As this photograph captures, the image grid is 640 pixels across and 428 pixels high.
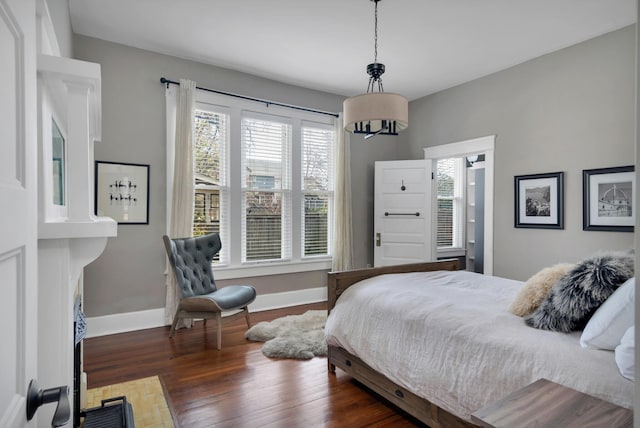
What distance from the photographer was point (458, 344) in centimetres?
175

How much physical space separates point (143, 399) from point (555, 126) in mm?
4391

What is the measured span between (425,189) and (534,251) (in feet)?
5.03

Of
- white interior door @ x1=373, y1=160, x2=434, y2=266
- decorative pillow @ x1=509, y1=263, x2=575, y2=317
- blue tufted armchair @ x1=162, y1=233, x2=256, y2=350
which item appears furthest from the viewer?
white interior door @ x1=373, y1=160, x2=434, y2=266

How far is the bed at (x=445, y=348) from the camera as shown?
4.65 ft

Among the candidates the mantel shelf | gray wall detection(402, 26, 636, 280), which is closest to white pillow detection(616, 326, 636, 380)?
the mantel shelf

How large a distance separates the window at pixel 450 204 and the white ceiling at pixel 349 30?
6.59 feet

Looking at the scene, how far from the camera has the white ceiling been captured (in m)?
3.01

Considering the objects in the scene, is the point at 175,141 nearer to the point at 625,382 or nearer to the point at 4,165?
the point at 4,165

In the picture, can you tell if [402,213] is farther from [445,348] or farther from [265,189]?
[445,348]

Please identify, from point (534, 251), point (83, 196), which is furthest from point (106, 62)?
point (534, 251)

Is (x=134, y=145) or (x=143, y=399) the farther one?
(x=134, y=145)

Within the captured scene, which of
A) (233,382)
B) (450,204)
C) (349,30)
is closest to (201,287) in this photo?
(233,382)

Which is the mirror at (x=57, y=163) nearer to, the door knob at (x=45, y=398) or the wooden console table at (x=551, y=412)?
the door knob at (x=45, y=398)

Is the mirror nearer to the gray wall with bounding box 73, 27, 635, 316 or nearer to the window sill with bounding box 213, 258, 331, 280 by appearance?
the gray wall with bounding box 73, 27, 635, 316
